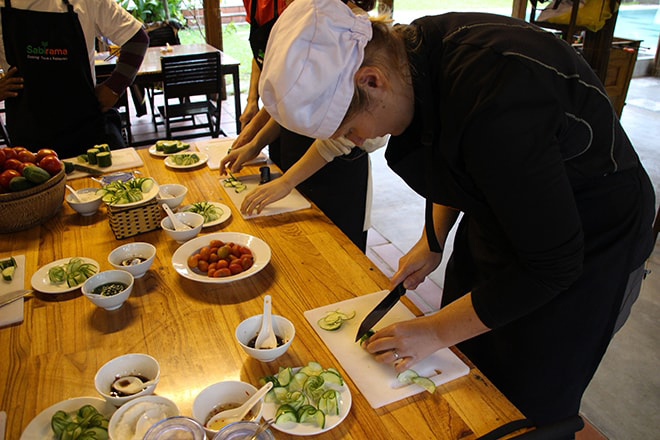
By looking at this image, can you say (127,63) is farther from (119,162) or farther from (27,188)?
(27,188)

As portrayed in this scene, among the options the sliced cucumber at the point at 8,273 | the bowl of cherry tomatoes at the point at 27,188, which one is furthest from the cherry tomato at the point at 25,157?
the sliced cucumber at the point at 8,273

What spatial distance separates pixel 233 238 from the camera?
4.83ft

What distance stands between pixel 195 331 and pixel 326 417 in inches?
15.9

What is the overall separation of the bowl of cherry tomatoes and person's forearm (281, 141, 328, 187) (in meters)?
0.77

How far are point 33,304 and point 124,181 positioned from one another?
67 cm

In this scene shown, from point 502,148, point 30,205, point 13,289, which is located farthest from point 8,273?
point 502,148

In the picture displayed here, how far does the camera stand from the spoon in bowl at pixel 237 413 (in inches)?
33.7

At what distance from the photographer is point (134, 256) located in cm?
136

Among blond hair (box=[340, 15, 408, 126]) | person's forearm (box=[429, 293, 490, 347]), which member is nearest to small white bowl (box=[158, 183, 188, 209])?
blond hair (box=[340, 15, 408, 126])

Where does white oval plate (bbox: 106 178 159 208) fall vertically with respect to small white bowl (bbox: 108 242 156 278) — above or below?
above

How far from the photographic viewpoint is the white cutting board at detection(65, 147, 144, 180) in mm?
1980

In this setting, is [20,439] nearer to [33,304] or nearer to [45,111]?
[33,304]

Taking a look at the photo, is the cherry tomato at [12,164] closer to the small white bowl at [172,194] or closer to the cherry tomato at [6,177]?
the cherry tomato at [6,177]

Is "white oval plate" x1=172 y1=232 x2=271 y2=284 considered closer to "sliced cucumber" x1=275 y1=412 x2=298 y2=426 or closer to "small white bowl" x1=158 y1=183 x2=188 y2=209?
"small white bowl" x1=158 y1=183 x2=188 y2=209
